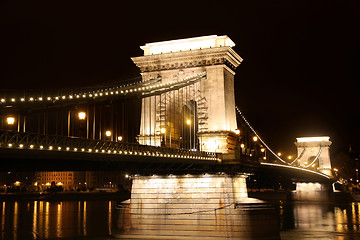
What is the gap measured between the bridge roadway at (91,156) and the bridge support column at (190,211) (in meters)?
1.30

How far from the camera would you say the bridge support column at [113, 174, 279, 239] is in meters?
32.0

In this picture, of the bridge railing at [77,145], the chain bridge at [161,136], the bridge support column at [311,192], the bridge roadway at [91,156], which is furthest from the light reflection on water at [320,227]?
the bridge support column at [311,192]

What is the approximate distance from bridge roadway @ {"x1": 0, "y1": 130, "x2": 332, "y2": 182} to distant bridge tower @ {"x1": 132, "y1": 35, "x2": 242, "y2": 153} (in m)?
4.32

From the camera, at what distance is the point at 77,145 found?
20.8 m

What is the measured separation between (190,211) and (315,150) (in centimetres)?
7504

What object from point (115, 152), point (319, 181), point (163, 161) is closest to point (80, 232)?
point (163, 161)

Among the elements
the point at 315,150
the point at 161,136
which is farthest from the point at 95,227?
the point at 315,150

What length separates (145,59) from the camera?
3984 cm

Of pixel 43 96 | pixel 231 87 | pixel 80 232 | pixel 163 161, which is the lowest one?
pixel 80 232

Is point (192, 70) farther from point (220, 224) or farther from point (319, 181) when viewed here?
point (319, 181)

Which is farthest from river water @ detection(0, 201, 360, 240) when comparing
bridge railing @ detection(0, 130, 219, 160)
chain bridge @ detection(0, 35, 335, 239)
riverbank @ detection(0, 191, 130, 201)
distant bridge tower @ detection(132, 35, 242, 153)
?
riverbank @ detection(0, 191, 130, 201)

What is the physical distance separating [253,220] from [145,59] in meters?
15.8

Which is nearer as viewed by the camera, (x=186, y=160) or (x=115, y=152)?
(x=115, y=152)

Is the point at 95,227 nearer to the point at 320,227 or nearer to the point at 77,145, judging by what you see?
the point at 320,227
